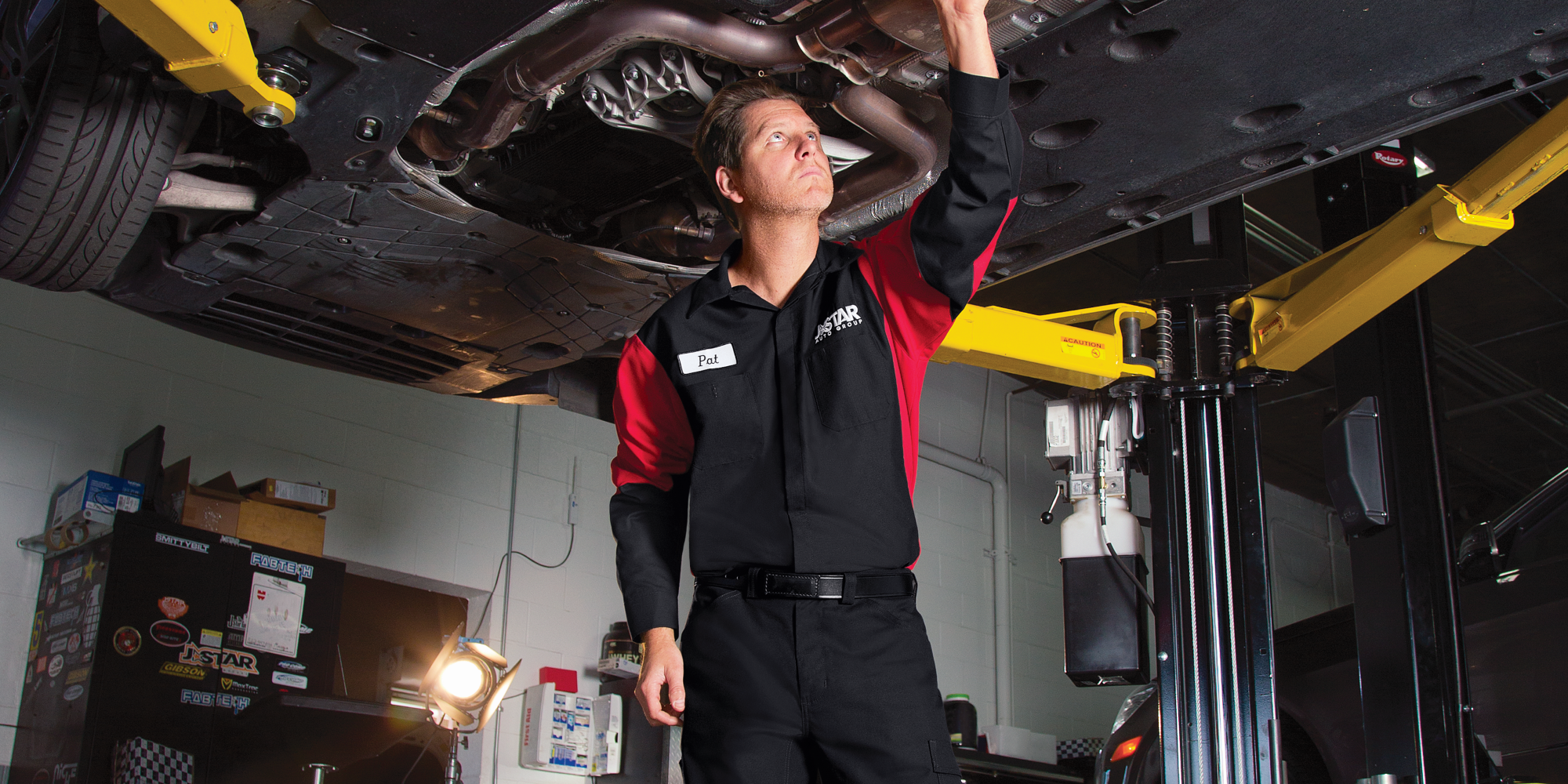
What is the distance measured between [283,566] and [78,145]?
2.42 metres

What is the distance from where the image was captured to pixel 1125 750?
347 cm

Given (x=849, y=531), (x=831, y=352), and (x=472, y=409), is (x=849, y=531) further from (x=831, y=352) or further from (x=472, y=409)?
(x=472, y=409)

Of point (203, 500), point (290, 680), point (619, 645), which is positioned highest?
point (203, 500)

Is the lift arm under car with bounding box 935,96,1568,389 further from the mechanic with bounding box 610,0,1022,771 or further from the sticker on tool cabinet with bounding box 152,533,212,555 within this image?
the sticker on tool cabinet with bounding box 152,533,212,555

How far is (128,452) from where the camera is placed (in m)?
4.37

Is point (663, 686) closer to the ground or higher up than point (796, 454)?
closer to the ground

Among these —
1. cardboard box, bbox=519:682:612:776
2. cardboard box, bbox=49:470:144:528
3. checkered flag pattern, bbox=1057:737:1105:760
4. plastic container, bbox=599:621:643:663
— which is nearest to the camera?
cardboard box, bbox=49:470:144:528

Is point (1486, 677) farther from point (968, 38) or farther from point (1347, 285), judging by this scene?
point (968, 38)

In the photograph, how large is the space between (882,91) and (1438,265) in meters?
1.63

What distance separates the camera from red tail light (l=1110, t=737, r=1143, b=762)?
3.45 meters

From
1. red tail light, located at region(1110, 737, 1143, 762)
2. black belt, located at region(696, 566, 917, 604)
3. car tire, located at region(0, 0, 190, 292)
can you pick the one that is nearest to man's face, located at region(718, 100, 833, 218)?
black belt, located at region(696, 566, 917, 604)

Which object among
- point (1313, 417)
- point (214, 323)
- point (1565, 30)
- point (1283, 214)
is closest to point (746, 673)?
point (1565, 30)

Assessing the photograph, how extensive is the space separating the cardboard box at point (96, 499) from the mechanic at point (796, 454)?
119 inches

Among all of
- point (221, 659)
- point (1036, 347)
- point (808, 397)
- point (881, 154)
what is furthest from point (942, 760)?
point (221, 659)
